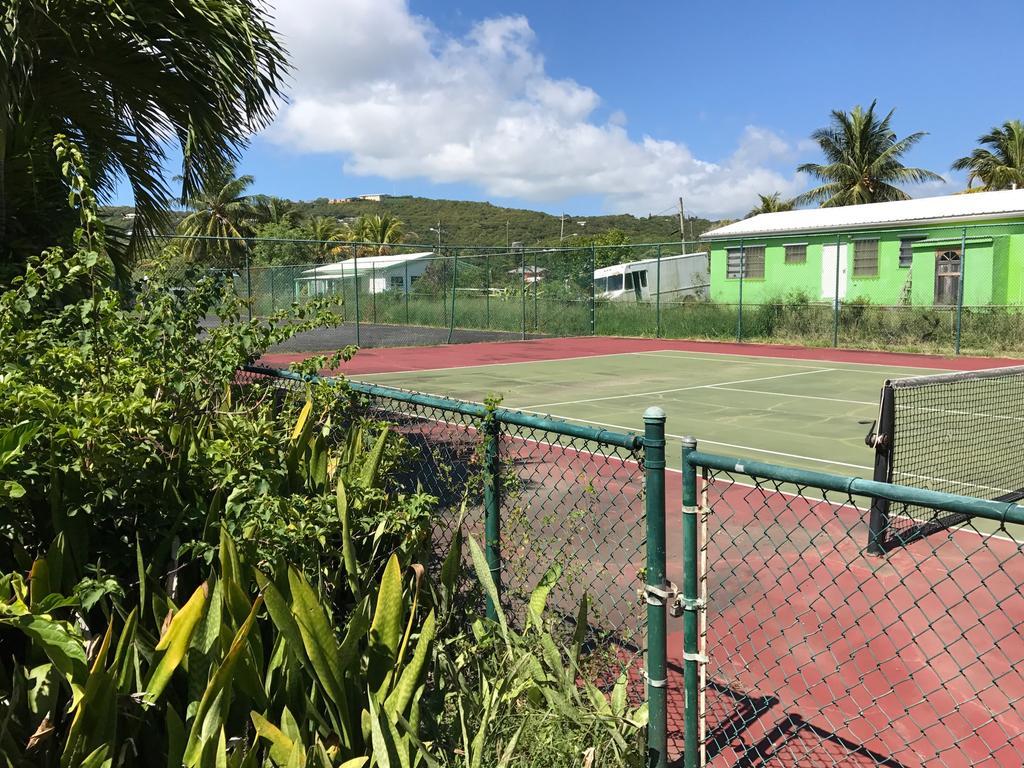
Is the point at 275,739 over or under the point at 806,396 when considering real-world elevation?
over

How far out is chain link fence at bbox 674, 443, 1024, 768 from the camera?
278 centimetres

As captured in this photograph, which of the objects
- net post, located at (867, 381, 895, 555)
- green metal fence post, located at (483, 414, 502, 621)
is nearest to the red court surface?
net post, located at (867, 381, 895, 555)

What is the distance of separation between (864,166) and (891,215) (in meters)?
20.4

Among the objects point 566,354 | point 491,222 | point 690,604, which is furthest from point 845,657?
point 491,222

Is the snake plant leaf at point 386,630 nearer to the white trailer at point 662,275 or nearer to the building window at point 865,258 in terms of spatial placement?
the building window at point 865,258

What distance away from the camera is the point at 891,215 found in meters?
28.3

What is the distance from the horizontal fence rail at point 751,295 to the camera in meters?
22.8

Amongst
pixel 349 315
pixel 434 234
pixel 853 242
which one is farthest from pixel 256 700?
pixel 434 234

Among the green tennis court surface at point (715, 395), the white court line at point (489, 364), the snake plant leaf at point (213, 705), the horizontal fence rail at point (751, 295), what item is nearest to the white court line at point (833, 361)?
the green tennis court surface at point (715, 395)

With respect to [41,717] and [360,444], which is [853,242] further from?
[41,717]

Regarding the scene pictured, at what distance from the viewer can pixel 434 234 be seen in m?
113

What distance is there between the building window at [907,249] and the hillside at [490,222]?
75356 millimetres

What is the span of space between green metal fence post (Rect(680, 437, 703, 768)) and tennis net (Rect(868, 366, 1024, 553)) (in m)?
2.20

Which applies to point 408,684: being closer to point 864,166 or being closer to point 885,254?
point 885,254
